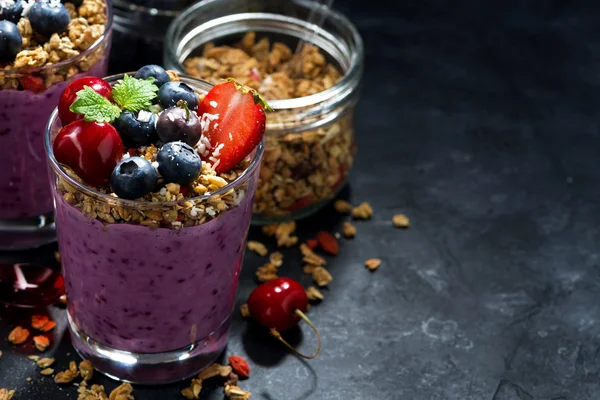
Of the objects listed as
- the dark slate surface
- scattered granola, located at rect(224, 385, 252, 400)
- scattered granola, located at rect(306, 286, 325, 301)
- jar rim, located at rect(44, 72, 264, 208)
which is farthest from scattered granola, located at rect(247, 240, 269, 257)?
jar rim, located at rect(44, 72, 264, 208)

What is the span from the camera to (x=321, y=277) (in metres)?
2.30

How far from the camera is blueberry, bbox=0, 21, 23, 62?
197 centimetres

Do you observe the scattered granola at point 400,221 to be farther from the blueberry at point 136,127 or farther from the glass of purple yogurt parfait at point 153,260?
the blueberry at point 136,127

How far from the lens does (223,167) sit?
5.98 ft

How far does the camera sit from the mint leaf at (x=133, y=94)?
5.90ft

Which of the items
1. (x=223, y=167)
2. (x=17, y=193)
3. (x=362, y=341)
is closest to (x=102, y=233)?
(x=223, y=167)

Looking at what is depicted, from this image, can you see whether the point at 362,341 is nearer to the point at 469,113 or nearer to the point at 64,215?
the point at 64,215

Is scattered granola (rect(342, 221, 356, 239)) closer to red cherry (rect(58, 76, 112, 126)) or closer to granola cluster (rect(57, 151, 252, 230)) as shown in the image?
granola cluster (rect(57, 151, 252, 230))

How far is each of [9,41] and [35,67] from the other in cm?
7

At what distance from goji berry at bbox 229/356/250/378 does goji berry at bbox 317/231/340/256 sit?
1.24 ft

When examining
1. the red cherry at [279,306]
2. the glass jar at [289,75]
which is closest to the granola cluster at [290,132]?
the glass jar at [289,75]

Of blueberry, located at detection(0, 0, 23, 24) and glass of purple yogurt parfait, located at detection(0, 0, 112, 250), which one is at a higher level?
blueberry, located at detection(0, 0, 23, 24)

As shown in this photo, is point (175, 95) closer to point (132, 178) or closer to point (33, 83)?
point (132, 178)

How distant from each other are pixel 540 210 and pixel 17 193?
1.20 metres
